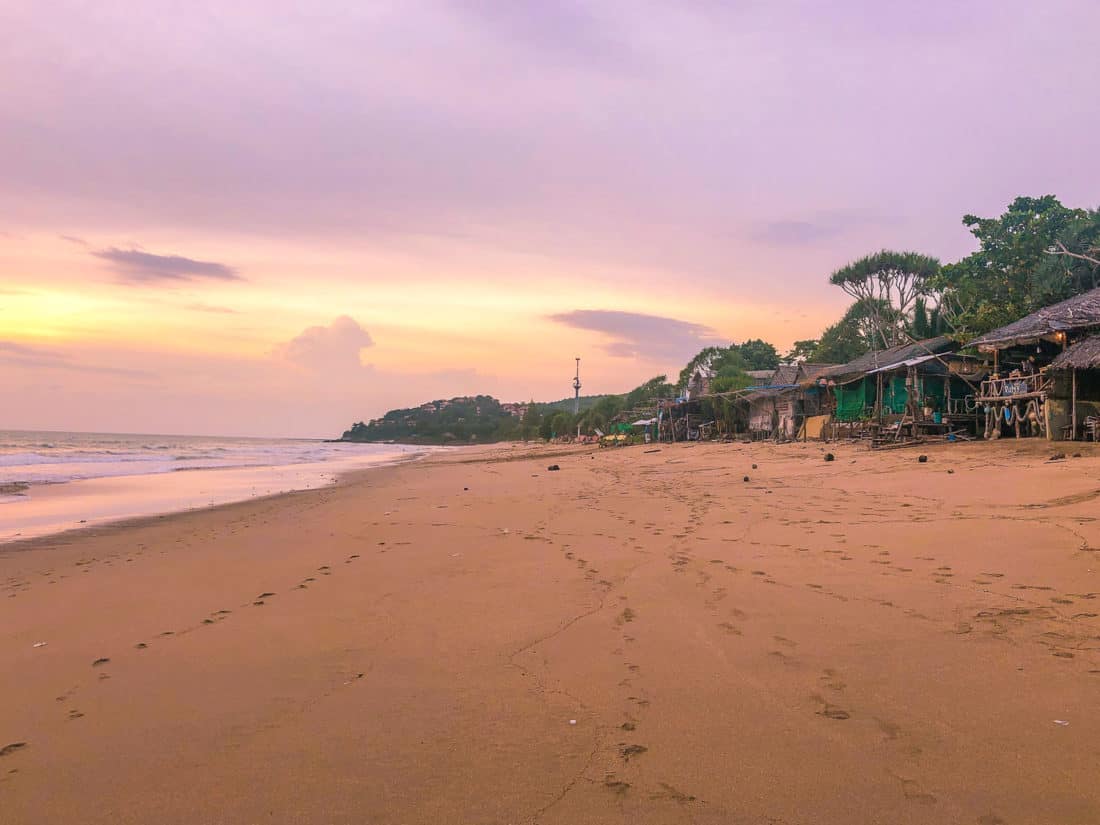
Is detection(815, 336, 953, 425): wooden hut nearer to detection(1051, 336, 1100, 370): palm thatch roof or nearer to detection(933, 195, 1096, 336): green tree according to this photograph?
detection(933, 195, 1096, 336): green tree

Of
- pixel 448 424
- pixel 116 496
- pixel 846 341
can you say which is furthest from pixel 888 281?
pixel 448 424

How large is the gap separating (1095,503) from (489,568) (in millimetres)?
7056

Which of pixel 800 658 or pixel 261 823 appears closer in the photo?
pixel 261 823

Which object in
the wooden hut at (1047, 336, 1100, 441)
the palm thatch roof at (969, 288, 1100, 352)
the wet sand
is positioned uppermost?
the palm thatch roof at (969, 288, 1100, 352)

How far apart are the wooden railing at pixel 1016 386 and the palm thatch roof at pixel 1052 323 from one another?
1.03 m

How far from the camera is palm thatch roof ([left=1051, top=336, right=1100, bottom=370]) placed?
51.8ft

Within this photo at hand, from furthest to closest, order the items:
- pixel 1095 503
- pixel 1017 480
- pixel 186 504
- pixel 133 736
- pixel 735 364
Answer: pixel 735 364 < pixel 186 504 < pixel 1017 480 < pixel 1095 503 < pixel 133 736

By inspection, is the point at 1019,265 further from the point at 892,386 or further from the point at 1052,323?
the point at 1052,323

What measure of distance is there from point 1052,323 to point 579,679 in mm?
20233

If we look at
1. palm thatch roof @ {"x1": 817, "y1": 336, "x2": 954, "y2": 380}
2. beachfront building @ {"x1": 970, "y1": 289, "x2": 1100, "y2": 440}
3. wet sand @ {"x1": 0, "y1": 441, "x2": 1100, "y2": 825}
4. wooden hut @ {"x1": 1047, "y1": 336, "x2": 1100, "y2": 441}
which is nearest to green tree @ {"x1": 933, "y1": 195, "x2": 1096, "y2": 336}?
palm thatch roof @ {"x1": 817, "y1": 336, "x2": 954, "y2": 380}

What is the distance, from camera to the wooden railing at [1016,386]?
1845 centimetres

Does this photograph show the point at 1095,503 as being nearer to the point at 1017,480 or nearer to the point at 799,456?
the point at 1017,480

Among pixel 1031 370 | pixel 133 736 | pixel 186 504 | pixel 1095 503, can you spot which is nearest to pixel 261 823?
pixel 133 736

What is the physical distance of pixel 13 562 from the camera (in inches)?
321
